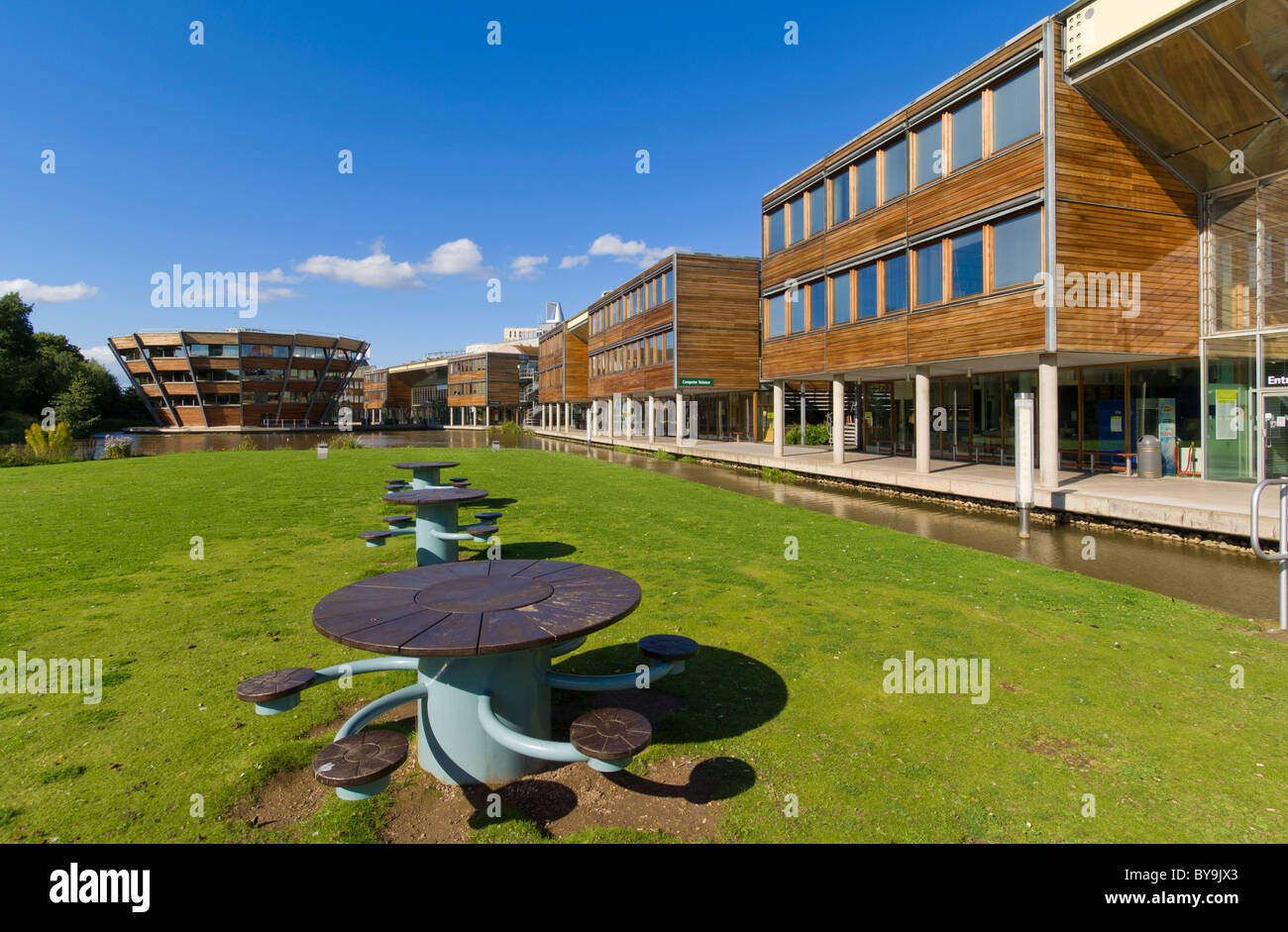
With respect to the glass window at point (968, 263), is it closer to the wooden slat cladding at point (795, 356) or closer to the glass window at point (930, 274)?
the glass window at point (930, 274)

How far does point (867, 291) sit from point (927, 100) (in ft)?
18.9

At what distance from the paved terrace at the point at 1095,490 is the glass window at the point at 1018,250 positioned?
5.27 meters

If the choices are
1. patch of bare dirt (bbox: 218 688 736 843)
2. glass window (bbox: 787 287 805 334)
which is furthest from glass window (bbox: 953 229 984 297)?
patch of bare dirt (bbox: 218 688 736 843)

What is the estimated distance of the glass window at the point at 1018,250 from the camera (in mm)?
16062

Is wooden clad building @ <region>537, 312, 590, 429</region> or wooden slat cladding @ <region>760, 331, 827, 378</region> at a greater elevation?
wooden clad building @ <region>537, 312, 590, 429</region>

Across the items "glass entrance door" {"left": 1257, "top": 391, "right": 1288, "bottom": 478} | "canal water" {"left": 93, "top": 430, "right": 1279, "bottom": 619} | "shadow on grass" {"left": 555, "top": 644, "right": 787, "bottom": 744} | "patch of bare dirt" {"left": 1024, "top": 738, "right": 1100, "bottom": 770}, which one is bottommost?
"canal water" {"left": 93, "top": 430, "right": 1279, "bottom": 619}

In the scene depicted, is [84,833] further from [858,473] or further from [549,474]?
[858,473]

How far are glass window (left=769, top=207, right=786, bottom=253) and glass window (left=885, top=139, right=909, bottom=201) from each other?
6.53 metres

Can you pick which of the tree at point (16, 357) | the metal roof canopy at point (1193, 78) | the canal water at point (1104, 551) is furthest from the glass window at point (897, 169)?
the tree at point (16, 357)

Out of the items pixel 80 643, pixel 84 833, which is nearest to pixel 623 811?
pixel 84 833

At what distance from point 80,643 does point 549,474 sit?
1505 cm

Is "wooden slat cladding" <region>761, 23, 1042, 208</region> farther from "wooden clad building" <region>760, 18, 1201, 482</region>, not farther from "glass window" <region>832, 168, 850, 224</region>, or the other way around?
"glass window" <region>832, 168, 850, 224</region>

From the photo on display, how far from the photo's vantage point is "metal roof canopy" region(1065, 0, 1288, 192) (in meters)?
14.1

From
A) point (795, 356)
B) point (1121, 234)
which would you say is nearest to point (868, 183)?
point (795, 356)
